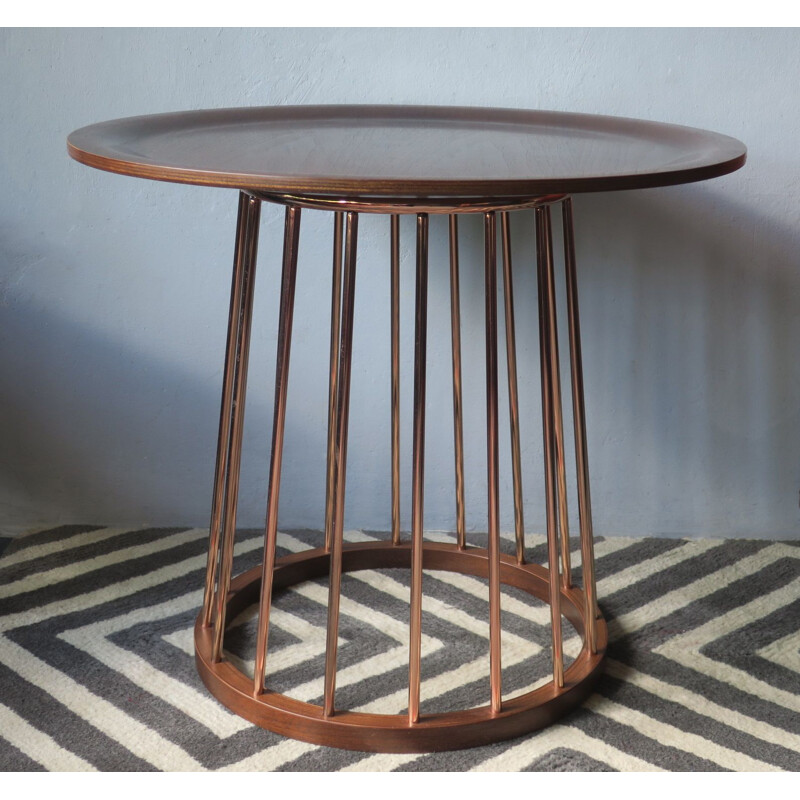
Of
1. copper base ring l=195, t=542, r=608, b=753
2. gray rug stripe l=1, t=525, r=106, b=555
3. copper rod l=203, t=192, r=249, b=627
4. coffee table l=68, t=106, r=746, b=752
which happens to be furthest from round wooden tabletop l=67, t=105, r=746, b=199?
gray rug stripe l=1, t=525, r=106, b=555

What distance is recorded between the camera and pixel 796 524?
1556 mm

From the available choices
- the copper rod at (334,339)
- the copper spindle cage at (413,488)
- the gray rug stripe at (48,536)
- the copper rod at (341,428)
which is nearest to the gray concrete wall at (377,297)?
the gray rug stripe at (48,536)

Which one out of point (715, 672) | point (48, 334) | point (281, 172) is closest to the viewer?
point (281, 172)

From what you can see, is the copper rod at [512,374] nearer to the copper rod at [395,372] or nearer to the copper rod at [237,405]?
the copper rod at [395,372]

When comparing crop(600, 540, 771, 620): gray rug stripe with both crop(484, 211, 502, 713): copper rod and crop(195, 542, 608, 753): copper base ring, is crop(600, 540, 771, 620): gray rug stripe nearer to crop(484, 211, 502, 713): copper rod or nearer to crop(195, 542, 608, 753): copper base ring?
crop(195, 542, 608, 753): copper base ring

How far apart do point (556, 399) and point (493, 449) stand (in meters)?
0.13

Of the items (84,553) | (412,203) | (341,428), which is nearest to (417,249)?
(412,203)

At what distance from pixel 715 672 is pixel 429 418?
1.73ft
